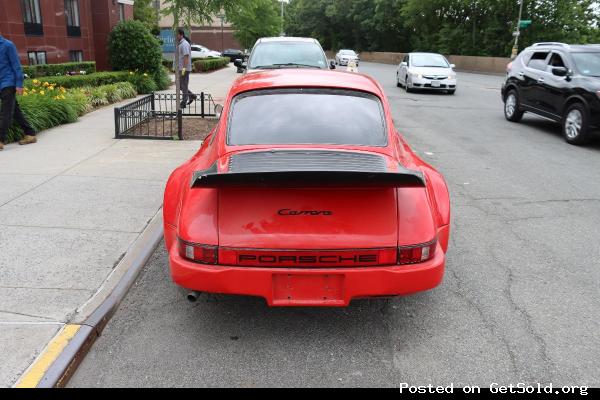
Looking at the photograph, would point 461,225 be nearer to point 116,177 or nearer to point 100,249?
point 100,249

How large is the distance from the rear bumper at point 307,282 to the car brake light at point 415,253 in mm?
41

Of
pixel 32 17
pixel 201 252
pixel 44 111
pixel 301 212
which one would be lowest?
pixel 44 111

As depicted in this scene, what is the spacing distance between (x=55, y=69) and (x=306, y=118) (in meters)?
17.7

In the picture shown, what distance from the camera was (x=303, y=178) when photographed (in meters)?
3.11

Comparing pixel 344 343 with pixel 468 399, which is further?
pixel 344 343

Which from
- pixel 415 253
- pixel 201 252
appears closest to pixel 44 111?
pixel 201 252

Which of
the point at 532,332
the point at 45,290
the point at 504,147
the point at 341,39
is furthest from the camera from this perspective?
the point at 341,39

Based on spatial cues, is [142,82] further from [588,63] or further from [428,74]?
[588,63]

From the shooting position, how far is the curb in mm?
3146

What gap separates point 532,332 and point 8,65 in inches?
341

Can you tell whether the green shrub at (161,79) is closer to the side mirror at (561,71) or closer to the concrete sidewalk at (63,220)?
the concrete sidewalk at (63,220)

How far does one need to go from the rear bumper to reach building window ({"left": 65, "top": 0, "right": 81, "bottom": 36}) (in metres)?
22.9

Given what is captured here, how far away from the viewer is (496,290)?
4.48 metres

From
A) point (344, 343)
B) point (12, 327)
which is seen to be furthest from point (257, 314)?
point (12, 327)
